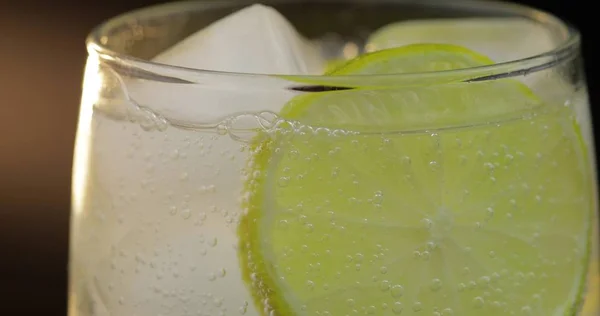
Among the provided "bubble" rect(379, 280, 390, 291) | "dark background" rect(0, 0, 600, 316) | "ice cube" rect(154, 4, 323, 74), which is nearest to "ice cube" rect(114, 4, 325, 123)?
"ice cube" rect(154, 4, 323, 74)

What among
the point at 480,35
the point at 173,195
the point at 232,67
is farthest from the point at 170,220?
the point at 480,35

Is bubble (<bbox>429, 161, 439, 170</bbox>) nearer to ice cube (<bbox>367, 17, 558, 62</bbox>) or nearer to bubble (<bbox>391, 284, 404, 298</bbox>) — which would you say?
bubble (<bbox>391, 284, 404, 298</bbox>)

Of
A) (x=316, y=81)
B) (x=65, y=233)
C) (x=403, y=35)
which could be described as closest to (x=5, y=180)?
(x=65, y=233)

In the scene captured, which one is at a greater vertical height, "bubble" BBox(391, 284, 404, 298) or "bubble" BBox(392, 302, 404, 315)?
"bubble" BBox(391, 284, 404, 298)

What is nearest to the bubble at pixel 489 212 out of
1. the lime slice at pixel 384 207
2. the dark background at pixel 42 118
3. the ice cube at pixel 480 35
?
the lime slice at pixel 384 207

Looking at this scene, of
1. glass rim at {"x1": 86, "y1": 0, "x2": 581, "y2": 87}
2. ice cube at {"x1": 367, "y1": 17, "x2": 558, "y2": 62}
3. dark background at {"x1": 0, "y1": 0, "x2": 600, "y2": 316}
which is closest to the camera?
glass rim at {"x1": 86, "y1": 0, "x2": 581, "y2": 87}

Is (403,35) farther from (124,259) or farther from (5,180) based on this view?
(5,180)

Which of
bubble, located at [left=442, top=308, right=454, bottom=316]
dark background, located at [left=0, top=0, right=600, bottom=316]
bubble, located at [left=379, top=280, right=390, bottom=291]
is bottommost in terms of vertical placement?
dark background, located at [left=0, top=0, right=600, bottom=316]
